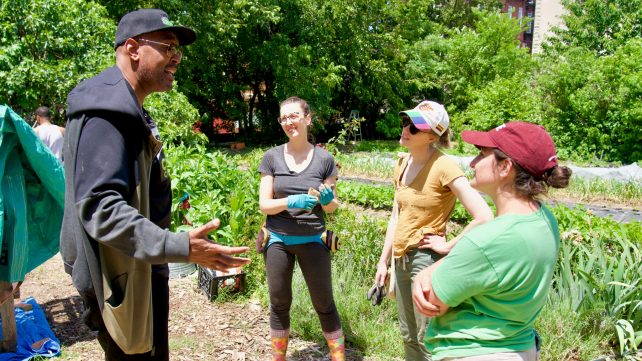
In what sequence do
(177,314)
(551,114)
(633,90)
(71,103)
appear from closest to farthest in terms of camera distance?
(71,103) < (177,314) < (633,90) < (551,114)

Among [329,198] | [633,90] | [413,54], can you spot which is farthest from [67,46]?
[413,54]

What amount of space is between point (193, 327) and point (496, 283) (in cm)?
331

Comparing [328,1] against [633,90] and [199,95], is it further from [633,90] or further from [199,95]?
[633,90]

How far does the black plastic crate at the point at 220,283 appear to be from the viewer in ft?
15.7

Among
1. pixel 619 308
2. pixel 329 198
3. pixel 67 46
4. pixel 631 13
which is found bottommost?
pixel 619 308

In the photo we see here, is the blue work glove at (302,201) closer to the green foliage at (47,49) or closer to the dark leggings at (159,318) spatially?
the dark leggings at (159,318)

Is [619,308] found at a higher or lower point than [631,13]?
lower

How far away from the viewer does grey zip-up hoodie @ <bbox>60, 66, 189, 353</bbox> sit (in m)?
1.74

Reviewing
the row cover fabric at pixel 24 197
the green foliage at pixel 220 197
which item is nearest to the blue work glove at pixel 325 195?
the row cover fabric at pixel 24 197

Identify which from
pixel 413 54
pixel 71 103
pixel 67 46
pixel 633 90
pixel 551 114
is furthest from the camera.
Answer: pixel 413 54

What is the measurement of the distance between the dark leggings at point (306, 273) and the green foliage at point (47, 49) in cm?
695

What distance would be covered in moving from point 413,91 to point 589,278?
66.9 ft

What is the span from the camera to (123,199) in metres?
1.81

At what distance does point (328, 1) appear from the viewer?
18125 millimetres
